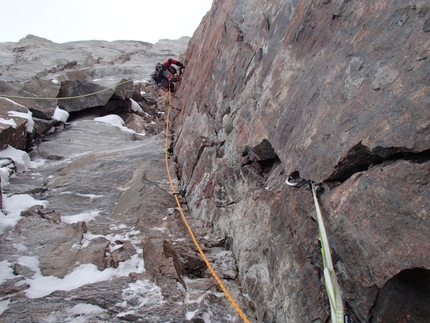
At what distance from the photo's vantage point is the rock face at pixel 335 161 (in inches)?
81.7

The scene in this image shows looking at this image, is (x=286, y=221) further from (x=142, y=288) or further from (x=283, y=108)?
(x=142, y=288)

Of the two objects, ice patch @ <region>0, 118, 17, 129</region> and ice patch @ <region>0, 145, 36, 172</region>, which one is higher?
ice patch @ <region>0, 118, 17, 129</region>

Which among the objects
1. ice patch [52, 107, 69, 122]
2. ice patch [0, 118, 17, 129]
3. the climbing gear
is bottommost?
ice patch [52, 107, 69, 122]

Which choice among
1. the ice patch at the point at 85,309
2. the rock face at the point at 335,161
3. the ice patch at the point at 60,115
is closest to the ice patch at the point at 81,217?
the rock face at the point at 335,161

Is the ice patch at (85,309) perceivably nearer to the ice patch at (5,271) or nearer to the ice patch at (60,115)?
the ice patch at (5,271)

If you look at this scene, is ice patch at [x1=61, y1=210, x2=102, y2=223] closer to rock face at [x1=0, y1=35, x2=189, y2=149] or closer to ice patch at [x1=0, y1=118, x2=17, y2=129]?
rock face at [x1=0, y1=35, x2=189, y2=149]

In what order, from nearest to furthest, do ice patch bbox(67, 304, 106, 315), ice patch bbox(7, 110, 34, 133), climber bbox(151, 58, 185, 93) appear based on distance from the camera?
ice patch bbox(67, 304, 106, 315) < ice patch bbox(7, 110, 34, 133) < climber bbox(151, 58, 185, 93)

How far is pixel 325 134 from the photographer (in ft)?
9.60

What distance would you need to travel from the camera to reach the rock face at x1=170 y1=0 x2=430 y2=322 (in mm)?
2076

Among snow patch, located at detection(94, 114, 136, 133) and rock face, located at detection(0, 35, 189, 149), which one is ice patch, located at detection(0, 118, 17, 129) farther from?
snow patch, located at detection(94, 114, 136, 133)

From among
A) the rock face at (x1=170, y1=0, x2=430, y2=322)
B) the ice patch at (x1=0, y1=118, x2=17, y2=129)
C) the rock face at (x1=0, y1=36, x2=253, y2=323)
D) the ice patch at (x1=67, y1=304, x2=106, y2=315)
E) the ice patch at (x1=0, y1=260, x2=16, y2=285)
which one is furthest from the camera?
the ice patch at (x1=0, y1=118, x2=17, y2=129)

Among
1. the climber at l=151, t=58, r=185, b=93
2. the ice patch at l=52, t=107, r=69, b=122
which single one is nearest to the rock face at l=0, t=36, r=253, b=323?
the ice patch at l=52, t=107, r=69, b=122

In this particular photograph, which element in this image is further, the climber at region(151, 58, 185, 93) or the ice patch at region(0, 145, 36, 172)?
the climber at region(151, 58, 185, 93)

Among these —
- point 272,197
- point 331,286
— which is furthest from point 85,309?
point 331,286
